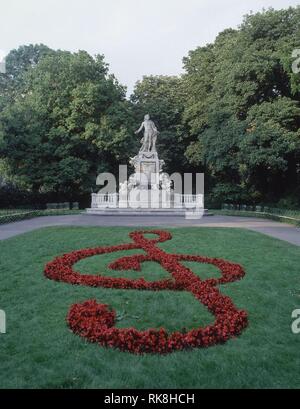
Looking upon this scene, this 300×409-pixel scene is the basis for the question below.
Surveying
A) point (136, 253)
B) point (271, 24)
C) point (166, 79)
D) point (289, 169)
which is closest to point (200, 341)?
point (136, 253)

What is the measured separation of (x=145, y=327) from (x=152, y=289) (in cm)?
198

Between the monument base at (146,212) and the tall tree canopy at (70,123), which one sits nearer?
the monument base at (146,212)

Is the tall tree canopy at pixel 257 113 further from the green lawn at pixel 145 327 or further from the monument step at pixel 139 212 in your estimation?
the green lawn at pixel 145 327

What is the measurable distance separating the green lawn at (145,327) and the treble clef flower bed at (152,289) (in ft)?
0.51

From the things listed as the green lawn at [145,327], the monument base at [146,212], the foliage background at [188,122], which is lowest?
the green lawn at [145,327]

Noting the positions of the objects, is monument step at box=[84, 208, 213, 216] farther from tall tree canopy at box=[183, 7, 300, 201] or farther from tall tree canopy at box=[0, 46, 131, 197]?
tall tree canopy at box=[0, 46, 131, 197]

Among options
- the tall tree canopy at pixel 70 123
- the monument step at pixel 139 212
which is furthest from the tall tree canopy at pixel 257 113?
the tall tree canopy at pixel 70 123

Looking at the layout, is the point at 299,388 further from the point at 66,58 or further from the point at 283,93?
the point at 66,58

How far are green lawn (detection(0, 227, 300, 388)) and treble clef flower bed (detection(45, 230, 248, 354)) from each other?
0.51 ft

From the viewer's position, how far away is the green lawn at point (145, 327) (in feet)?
16.1

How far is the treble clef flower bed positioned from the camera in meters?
5.63

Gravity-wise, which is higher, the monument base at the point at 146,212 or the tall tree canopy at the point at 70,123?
the tall tree canopy at the point at 70,123

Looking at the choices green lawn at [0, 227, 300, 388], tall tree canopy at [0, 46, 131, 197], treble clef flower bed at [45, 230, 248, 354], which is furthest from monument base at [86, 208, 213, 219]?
green lawn at [0, 227, 300, 388]

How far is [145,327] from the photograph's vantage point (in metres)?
6.37
